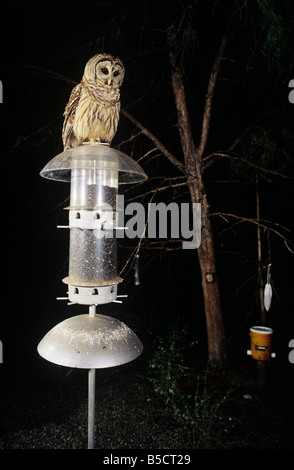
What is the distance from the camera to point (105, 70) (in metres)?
2.03

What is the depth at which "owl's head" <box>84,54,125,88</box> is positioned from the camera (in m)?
2.01

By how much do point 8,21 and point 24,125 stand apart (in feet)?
4.57

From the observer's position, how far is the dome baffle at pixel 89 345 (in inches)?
71.3

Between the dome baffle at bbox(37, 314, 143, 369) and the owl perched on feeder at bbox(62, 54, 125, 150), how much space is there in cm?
130

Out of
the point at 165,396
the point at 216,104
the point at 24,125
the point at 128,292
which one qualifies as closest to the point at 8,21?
the point at 24,125

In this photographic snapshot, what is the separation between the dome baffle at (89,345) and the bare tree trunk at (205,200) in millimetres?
2760

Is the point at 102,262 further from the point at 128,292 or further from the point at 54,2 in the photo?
the point at 128,292

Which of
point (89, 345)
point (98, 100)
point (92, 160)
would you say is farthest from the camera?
point (98, 100)

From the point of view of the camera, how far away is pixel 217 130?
5898 mm

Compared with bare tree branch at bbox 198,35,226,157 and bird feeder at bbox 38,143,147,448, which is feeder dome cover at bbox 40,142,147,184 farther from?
bare tree branch at bbox 198,35,226,157

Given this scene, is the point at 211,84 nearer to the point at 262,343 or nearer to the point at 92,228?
the point at 92,228

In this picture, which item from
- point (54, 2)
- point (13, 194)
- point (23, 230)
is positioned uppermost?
point (54, 2)

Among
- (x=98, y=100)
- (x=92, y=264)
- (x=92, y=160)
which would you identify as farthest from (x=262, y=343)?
(x=98, y=100)

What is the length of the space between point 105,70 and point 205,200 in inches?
109
